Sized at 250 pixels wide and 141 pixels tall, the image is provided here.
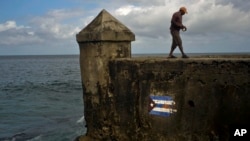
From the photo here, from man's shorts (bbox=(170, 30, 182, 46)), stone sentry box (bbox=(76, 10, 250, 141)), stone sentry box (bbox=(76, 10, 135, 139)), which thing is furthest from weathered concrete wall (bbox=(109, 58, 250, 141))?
man's shorts (bbox=(170, 30, 182, 46))

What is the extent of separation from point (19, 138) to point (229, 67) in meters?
9.25

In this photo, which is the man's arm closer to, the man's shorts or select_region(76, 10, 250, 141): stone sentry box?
the man's shorts

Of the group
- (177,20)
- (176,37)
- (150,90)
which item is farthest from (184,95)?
(177,20)

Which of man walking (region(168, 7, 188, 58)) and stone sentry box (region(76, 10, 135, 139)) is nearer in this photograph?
stone sentry box (region(76, 10, 135, 139))

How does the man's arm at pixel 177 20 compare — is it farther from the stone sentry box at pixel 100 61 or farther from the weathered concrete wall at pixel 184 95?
the weathered concrete wall at pixel 184 95

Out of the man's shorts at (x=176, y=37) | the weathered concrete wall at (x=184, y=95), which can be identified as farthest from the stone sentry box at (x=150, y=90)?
the man's shorts at (x=176, y=37)

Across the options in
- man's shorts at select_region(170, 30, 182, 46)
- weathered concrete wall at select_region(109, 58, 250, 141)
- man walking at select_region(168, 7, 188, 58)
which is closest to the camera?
weathered concrete wall at select_region(109, 58, 250, 141)

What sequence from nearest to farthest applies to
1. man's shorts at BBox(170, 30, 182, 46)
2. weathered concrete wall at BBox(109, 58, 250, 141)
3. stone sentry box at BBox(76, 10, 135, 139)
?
weathered concrete wall at BBox(109, 58, 250, 141)
stone sentry box at BBox(76, 10, 135, 139)
man's shorts at BBox(170, 30, 182, 46)

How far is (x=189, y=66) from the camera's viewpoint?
4.72m

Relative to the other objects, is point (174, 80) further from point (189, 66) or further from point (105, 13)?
point (105, 13)

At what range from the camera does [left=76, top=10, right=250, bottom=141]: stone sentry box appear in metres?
4.39

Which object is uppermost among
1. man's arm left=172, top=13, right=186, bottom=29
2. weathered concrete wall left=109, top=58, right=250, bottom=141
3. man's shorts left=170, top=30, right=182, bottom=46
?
man's arm left=172, top=13, right=186, bottom=29

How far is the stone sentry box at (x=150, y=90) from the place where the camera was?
439cm

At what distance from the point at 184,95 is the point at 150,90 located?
2.06 feet
